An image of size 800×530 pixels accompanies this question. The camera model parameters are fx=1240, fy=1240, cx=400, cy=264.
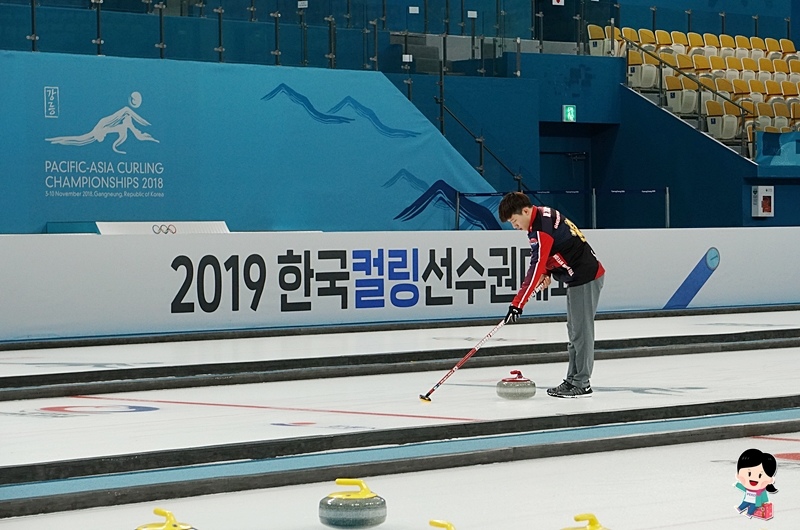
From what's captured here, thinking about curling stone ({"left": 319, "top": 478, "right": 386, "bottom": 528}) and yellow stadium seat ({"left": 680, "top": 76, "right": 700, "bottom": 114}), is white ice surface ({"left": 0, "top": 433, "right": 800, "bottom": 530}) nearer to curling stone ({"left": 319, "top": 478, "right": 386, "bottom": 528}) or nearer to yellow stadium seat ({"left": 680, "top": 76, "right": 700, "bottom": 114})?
curling stone ({"left": 319, "top": 478, "right": 386, "bottom": 528})

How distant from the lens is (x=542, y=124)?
Result: 1906 centimetres

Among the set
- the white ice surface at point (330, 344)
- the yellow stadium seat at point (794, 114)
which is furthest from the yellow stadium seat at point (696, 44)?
the white ice surface at point (330, 344)

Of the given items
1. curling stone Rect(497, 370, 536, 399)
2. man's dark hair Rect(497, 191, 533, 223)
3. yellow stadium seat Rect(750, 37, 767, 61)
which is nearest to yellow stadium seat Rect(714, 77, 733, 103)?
yellow stadium seat Rect(750, 37, 767, 61)

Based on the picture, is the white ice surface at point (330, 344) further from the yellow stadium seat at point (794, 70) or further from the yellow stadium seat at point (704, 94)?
the yellow stadium seat at point (794, 70)

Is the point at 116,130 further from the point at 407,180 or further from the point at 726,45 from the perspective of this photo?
the point at 726,45

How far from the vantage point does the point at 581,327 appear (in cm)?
642

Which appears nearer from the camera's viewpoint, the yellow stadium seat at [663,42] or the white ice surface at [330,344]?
the white ice surface at [330,344]

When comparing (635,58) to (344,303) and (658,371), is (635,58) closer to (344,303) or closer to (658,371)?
(344,303)

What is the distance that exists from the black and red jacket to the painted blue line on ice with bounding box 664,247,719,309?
633cm

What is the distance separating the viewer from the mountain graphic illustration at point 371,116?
15.1m

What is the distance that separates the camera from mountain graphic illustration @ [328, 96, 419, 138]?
1509 cm

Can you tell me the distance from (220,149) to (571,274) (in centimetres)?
862

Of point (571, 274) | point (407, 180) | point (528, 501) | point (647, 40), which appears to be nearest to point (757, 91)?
point (647, 40)

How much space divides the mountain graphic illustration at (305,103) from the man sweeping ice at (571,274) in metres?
8.76
